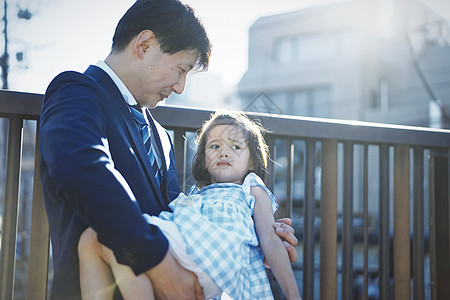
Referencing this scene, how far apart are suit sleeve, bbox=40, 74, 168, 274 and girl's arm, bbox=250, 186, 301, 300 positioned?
591 mm

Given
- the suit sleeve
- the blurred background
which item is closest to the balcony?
the suit sleeve

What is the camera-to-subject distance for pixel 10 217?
1.84m

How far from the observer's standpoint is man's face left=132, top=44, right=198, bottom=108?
5.34 ft

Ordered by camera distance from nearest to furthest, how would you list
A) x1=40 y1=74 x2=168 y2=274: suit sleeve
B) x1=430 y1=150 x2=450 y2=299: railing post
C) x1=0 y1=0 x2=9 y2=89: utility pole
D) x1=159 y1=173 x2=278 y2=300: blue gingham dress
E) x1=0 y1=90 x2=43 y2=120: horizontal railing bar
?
1. x1=40 y1=74 x2=168 y2=274: suit sleeve
2. x1=159 y1=173 x2=278 y2=300: blue gingham dress
3. x1=0 y1=90 x2=43 y2=120: horizontal railing bar
4. x1=0 y1=0 x2=9 y2=89: utility pole
5. x1=430 y1=150 x2=450 y2=299: railing post

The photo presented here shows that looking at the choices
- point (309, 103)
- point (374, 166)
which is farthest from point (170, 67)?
point (309, 103)

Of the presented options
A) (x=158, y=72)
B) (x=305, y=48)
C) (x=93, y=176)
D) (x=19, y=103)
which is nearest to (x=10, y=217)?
(x=19, y=103)

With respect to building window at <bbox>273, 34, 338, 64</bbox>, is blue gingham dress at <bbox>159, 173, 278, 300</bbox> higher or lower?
lower

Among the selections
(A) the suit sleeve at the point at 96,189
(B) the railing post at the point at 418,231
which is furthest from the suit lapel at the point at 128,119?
(B) the railing post at the point at 418,231

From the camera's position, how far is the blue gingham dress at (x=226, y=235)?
1345mm

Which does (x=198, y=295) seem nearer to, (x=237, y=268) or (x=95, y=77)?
(x=237, y=268)

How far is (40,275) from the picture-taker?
1879 millimetres

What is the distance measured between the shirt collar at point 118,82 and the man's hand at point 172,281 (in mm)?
564

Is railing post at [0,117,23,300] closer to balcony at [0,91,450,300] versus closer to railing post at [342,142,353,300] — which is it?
balcony at [0,91,450,300]

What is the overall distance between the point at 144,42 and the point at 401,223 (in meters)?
1.65
